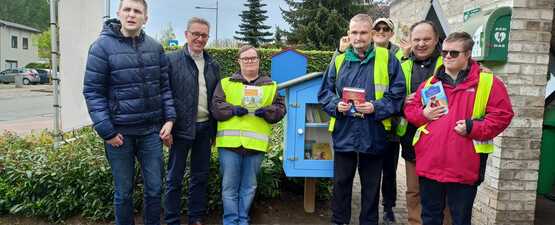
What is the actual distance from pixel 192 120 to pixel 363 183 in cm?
158

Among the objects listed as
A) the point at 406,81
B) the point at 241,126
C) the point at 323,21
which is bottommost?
the point at 241,126

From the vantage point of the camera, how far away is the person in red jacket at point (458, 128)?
123 inches

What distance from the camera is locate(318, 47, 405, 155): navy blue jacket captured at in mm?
3645

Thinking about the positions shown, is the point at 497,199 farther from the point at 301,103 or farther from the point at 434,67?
the point at 301,103

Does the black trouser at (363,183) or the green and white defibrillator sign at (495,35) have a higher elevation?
the green and white defibrillator sign at (495,35)

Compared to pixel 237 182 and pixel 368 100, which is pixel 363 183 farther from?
pixel 237 182

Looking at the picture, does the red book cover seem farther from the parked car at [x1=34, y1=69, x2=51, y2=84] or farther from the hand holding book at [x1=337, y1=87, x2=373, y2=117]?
the parked car at [x1=34, y1=69, x2=51, y2=84]

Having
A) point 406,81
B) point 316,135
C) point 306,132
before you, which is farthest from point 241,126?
point 406,81

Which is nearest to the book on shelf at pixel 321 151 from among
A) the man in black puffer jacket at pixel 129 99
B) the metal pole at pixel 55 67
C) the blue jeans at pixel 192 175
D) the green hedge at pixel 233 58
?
the blue jeans at pixel 192 175

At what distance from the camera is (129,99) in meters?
3.45

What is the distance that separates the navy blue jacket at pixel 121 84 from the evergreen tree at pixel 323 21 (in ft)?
70.3

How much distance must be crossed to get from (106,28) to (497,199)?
12.6 feet

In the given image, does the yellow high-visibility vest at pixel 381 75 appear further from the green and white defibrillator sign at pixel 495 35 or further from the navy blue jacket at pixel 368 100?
the green and white defibrillator sign at pixel 495 35

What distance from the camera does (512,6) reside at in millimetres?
4203
